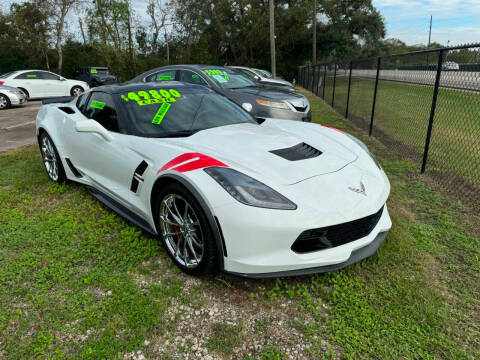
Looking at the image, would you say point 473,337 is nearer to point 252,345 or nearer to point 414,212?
point 252,345

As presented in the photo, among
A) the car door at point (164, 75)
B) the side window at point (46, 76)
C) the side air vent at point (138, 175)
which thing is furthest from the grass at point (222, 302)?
the side window at point (46, 76)

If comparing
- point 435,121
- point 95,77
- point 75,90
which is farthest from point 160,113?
point 95,77

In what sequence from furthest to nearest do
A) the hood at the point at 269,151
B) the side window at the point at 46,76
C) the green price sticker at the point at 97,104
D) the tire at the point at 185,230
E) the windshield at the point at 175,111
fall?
the side window at the point at 46,76, the green price sticker at the point at 97,104, the windshield at the point at 175,111, the hood at the point at 269,151, the tire at the point at 185,230

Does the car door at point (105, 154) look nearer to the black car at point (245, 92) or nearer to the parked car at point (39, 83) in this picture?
the black car at point (245, 92)

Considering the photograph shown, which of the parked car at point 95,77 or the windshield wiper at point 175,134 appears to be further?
the parked car at point 95,77

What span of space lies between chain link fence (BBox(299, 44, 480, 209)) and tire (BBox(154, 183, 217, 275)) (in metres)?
3.17

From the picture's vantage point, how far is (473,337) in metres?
2.05

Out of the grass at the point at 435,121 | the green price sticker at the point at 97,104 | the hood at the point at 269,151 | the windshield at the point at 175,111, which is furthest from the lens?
the grass at the point at 435,121

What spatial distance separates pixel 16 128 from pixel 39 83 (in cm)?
Result: 701

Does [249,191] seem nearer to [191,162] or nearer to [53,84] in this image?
[191,162]

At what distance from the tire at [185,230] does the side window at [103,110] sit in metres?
1.06

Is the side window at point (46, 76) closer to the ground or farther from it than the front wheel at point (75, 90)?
farther from it

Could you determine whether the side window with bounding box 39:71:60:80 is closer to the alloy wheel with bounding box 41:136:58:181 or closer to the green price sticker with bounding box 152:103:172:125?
the alloy wheel with bounding box 41:136:58:181

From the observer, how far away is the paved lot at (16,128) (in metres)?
7.12
